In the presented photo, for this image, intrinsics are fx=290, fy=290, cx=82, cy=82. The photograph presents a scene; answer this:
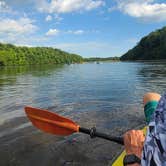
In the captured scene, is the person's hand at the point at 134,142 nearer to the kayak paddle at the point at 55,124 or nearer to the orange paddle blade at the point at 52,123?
the kayak paddle at the point at 55,124

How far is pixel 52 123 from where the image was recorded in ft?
15.1

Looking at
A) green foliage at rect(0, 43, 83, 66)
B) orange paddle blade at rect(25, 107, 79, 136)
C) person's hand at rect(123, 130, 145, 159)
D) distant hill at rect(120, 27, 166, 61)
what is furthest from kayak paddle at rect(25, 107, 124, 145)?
green foliage at rect(0, 43, 83, 66)

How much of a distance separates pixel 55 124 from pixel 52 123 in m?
0.08

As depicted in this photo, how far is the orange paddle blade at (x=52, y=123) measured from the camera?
438cm

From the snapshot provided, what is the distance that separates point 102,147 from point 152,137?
5123mm

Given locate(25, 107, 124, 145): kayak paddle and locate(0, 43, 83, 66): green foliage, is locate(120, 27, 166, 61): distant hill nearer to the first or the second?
locate(0, 43, 83, 66): green foliage

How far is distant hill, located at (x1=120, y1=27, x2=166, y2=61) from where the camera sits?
106 m

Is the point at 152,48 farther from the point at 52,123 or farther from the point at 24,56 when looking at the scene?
the point at 52,123

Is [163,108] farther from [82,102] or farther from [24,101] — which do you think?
[24,101]

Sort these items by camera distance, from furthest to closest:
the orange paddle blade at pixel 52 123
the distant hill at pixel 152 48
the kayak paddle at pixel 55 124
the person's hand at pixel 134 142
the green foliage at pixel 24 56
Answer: the green foliage at pixel 24 56 → the distant hill at pixel 152 48 → the orange paddle blade at pixel 52 123 → the kayak paddle at pixel 55 124 → the person's hand at pixel 134 142

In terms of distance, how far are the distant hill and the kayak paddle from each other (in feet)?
326

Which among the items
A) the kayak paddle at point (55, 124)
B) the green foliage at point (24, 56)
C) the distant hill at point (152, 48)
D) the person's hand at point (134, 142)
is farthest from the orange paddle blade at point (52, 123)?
the green foliage at point (24, 56)

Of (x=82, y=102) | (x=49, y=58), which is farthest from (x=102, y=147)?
(x=49, y=58)

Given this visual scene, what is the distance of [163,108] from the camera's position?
1.35 metres
